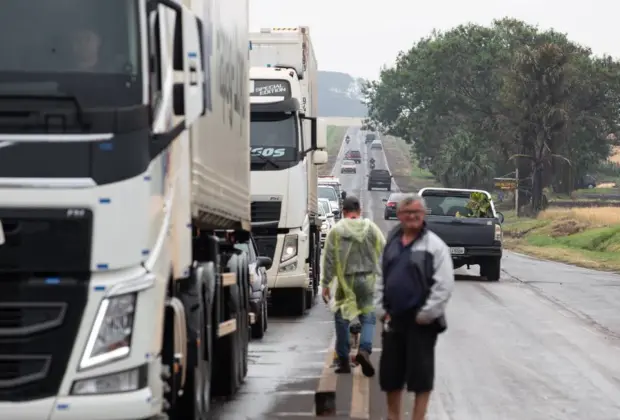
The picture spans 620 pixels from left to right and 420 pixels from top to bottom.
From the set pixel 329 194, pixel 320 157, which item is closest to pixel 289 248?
pixel 320 157

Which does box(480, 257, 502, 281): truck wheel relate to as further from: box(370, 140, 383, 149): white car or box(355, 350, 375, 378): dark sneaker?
box(370, 140, 383, 149): white car

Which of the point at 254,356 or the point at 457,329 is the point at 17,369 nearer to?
the point at 254,356

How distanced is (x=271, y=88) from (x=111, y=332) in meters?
13.0

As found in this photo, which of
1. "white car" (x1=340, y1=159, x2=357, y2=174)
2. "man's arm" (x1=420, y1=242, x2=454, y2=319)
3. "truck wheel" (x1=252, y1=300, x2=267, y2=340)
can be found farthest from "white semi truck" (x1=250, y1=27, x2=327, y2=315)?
"white car" (x1=340, y1=159, x2=357, y2=174)

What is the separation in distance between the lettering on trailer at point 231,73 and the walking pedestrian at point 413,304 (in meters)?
2.31

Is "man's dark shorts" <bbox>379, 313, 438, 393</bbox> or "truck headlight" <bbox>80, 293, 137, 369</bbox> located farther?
"man's dark shorts" <bbox>379, 313, 438, 393</bbox>

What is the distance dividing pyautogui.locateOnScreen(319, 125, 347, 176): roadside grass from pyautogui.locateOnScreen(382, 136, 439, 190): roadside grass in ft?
19.0

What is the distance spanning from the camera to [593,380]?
14125 mm

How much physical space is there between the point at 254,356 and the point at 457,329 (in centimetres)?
442

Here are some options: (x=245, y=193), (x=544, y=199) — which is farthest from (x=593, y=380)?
Answer: (x=544, y=199)

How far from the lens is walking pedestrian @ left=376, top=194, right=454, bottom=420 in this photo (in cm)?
946

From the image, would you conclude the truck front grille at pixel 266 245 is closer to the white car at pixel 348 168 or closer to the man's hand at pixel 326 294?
the man's hand at pixel 326 294

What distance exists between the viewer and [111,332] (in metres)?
7.66

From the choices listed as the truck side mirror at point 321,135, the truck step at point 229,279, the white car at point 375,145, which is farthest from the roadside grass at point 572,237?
the white car at point 375,145
